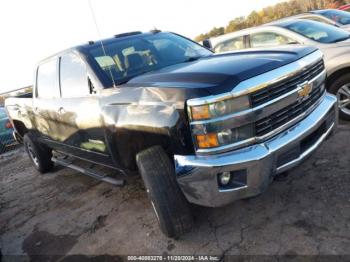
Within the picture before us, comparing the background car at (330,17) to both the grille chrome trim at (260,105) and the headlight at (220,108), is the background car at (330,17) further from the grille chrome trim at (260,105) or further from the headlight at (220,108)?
the headlight at (220,108)

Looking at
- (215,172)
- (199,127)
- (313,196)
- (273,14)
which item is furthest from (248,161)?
(273,14)

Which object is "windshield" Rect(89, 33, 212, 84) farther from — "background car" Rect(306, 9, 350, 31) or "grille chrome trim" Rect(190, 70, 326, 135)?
"background car" Rect(306, 9, 350, 31)

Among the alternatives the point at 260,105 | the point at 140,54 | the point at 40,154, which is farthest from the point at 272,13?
the point at 260,105

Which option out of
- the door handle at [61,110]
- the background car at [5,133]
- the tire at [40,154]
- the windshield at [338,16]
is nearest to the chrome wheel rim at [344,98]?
the windshield at [338,16]

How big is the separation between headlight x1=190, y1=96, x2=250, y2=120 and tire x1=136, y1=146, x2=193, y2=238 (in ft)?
1.82

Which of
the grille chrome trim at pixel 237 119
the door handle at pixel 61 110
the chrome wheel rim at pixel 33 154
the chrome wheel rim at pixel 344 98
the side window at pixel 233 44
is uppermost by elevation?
the grille chrome trim at pixel 237 119

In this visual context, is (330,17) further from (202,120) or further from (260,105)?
(202,120)

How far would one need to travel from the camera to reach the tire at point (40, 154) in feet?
19.0

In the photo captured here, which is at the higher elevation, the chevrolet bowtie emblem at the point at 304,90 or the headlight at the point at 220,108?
the headlight at the point at 220,108

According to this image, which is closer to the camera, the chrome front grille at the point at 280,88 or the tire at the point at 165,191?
the chrome front grille at the point at 280,88

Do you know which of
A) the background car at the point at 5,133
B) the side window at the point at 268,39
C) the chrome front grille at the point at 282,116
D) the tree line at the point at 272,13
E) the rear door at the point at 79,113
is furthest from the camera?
the tree line at the point at 272,13

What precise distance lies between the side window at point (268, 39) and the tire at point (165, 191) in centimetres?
369

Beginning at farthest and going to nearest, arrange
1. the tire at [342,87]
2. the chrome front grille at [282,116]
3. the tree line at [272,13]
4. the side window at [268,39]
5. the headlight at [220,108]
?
the tree line at [272,13] → the side window at [268,39] → the tire at [342,87] → the chrome front grille at [282,116] → the headlight at [220,108]

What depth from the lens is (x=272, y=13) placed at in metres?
35.3
